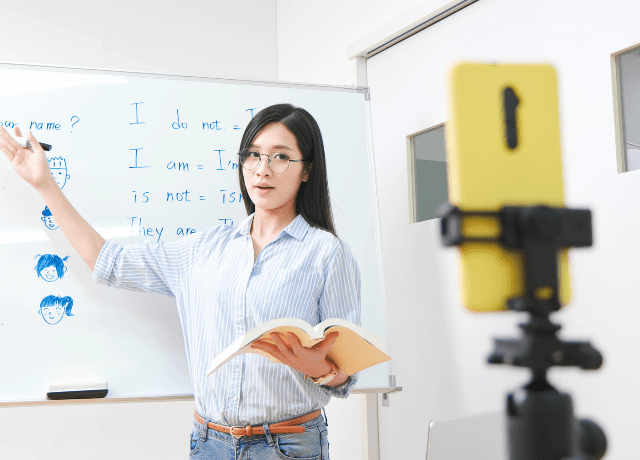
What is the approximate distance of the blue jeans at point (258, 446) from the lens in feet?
3.96

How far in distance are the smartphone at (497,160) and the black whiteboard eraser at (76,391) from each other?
1.32 meters

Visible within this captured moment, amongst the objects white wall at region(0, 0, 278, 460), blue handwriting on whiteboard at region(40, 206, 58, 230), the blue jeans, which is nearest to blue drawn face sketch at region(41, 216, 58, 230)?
blue handwriting on whiteboard at region(40, 206, 58, 230)

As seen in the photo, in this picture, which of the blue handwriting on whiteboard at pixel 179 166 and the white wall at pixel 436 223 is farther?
the blue handwriting on whiteboard at pixel 179 166

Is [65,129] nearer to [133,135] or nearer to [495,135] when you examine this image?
[133,135]

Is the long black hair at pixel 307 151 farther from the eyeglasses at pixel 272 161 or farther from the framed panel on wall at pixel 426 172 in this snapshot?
the framed panel on wall at pixel 426 172

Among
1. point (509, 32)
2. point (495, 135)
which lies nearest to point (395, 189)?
point (509, 32)

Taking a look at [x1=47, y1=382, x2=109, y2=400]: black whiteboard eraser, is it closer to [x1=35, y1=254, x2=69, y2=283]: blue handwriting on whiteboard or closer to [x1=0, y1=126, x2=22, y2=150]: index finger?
[x1=35, y1=254, x2=69, y2=283]: blue handwriting on whiteboard

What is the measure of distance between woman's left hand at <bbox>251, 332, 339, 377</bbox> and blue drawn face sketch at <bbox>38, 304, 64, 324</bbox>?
0.67 meters

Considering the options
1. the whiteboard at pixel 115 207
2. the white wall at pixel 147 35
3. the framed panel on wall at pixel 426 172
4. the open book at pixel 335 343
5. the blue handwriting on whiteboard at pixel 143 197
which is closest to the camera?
the open book at pixel 335 343

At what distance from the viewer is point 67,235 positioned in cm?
143

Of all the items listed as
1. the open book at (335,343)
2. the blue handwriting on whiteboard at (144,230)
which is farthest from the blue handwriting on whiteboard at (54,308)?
the open book at (335,343)

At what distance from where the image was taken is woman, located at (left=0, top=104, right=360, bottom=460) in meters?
1.23

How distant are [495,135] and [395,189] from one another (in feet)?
6.00

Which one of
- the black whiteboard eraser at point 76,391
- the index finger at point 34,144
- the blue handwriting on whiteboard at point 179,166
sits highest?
the index finger at point 34,144
